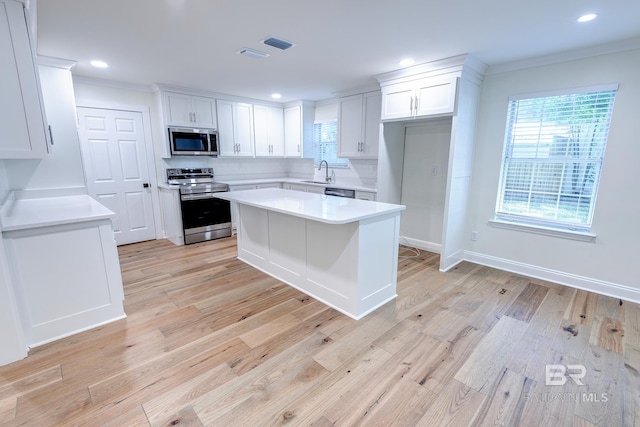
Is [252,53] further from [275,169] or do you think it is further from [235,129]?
[275,169]

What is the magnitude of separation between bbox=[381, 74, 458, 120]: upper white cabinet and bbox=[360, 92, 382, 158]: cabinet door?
0.49 m

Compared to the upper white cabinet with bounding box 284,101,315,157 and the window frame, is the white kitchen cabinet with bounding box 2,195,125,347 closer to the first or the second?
the upper white cabinet with bounding box 284,101,315,157

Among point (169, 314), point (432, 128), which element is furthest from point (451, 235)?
point (169, 314)

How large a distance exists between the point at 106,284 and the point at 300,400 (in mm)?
1805

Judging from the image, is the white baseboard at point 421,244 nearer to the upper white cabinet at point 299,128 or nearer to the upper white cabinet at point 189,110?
the upper white cabinet at point 299,128

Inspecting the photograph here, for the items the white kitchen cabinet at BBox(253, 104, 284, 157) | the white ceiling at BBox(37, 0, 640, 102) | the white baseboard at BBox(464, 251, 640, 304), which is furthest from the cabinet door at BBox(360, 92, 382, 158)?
the white kitchen cabinet at BBox(253, 104, 284, 157)

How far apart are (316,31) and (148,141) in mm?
3344

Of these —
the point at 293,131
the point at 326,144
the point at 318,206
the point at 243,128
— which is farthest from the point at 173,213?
the point at 326,144

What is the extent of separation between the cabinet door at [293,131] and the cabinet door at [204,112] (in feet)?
4.81

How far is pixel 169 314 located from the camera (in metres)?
2.54

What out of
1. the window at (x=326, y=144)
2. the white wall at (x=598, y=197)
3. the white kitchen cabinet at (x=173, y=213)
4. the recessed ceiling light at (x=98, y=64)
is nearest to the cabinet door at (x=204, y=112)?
the white kitchen cabinet at (x=173, y=213)

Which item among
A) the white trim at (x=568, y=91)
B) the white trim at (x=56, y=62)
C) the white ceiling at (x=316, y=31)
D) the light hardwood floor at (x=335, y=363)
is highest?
the white ceiling at (x=316, y=31)

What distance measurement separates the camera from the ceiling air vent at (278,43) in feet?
8.70

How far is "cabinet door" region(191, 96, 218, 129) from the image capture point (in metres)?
4.64
